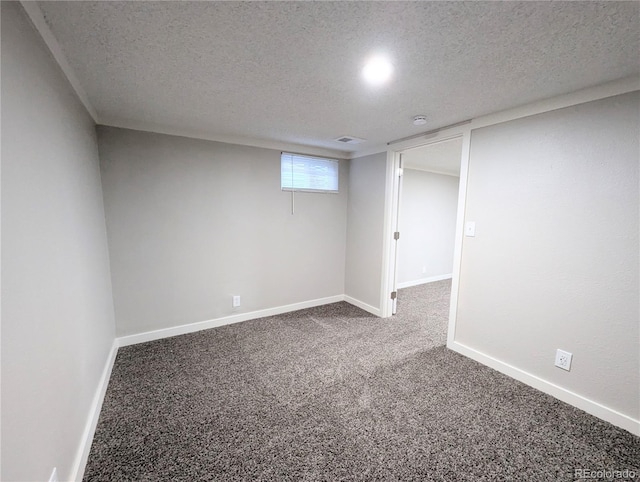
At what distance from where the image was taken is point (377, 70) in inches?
62.9

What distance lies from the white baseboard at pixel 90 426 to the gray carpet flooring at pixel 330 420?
0.15 feet

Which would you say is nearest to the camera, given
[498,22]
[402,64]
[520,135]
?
[498,22]

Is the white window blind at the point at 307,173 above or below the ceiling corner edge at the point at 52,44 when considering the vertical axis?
below

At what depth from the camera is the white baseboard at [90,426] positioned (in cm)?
138

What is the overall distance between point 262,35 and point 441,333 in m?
3.19

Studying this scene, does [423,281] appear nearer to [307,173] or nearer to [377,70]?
[307,173]

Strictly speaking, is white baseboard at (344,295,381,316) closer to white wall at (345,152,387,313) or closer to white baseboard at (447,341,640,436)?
white wall at (345,152,387,313)

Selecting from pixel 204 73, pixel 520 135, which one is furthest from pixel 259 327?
pixel 520 135

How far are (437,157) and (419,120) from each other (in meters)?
1.75

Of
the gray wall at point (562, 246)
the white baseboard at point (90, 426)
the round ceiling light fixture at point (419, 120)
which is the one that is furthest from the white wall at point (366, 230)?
the white baseboard at point (90, 426)

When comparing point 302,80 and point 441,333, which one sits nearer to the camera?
point 302,80

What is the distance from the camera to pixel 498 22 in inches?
46.4

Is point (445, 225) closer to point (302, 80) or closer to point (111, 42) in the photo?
point (302, 80)

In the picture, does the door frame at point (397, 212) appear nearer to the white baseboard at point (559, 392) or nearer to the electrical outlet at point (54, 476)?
the white baseboard at point (559, 392)
